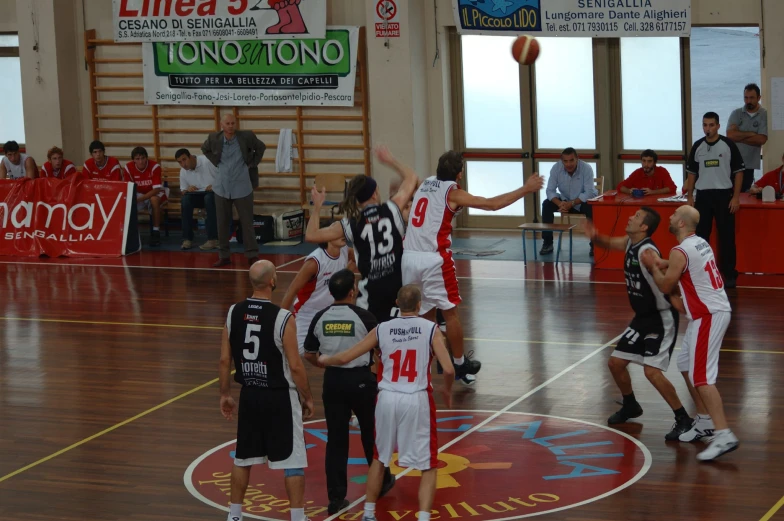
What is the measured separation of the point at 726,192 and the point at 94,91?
11.8 meters

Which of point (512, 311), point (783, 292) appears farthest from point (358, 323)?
point (783, 292)

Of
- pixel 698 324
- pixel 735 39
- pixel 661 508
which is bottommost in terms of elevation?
pixel 661 508

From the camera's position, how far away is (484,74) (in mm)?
18906

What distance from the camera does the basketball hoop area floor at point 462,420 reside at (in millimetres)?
7574

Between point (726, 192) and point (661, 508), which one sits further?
point (726, 192)

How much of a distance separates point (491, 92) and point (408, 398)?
12721 millimetres

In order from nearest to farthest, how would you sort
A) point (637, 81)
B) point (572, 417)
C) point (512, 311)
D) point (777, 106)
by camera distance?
point (572, 417) → point (512, 311) → point (777, 106) → point (637, 81)

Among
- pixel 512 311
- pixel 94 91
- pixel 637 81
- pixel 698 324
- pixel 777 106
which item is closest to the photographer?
pixel 698 324

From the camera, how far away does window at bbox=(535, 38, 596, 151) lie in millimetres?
18297

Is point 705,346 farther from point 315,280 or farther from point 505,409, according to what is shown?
point 315,280

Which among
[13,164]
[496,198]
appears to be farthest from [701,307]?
[13,164]

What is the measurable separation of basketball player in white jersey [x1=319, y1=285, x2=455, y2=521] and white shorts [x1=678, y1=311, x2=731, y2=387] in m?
2.15

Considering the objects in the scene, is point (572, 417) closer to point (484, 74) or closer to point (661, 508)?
point (661, 508)

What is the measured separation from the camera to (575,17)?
680 inches
